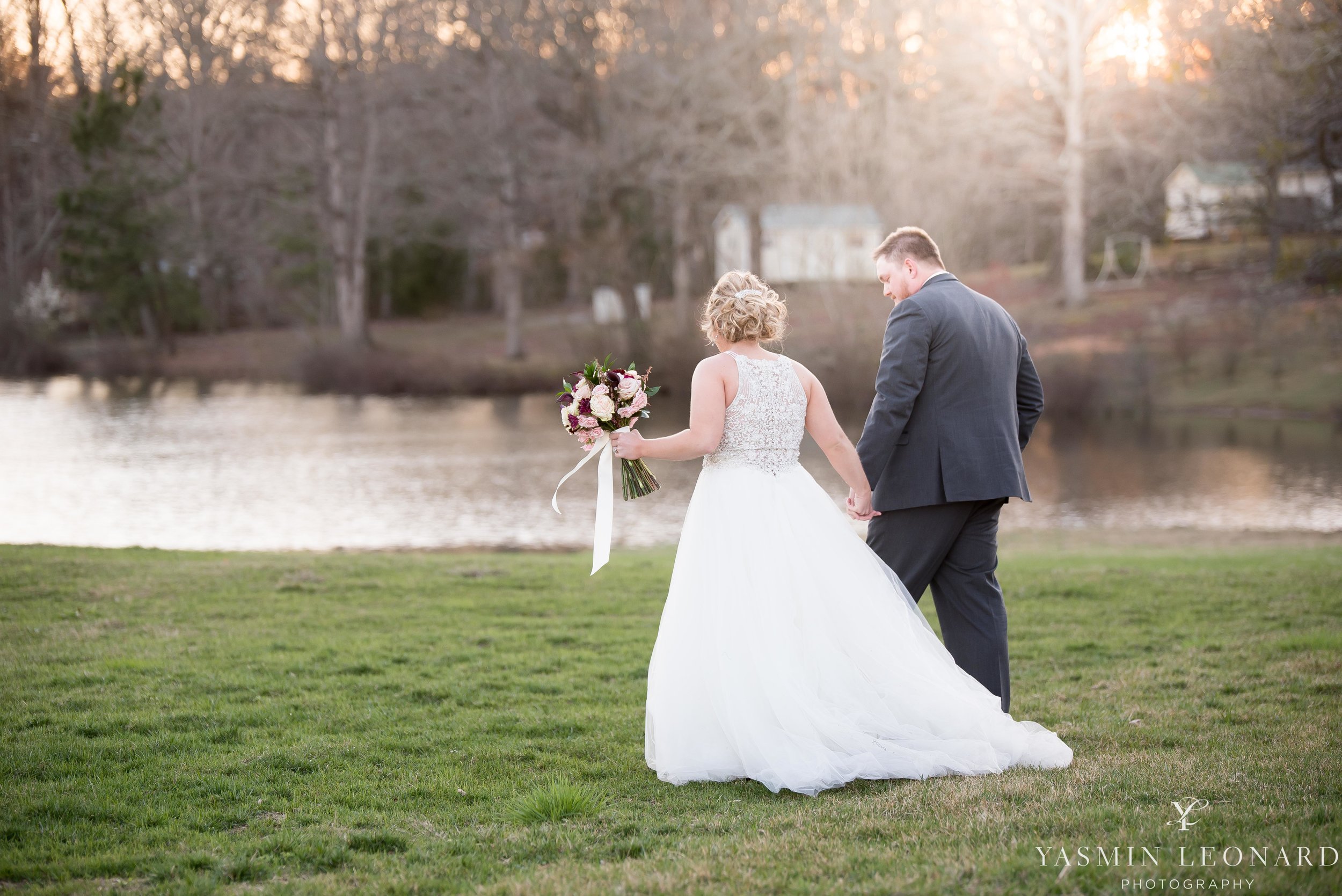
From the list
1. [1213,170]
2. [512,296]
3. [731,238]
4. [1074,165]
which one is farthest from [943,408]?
[512,296]

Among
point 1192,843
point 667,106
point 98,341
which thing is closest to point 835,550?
point 1192,843

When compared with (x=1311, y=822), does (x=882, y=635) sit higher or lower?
higher

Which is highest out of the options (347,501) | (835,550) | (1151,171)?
(1151,171)

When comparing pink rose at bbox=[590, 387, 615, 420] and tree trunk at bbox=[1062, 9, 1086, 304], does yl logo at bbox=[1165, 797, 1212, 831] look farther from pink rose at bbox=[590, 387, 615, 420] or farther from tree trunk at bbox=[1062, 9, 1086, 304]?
tree trunk at bbox=[1062, 9, 1086, 304]

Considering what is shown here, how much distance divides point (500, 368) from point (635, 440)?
1290 inches

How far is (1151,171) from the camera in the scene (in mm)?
37094

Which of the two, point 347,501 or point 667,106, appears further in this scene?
point 667,106

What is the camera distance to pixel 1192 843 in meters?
3.17

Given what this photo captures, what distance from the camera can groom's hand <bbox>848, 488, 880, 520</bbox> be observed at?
15.4 feet

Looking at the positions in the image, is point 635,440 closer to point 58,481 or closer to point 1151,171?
point 58,481

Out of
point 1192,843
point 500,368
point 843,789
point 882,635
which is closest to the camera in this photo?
point 1192,843

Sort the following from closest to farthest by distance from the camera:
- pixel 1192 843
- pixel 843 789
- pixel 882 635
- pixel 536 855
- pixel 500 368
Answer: pixel 1192 843 → pixel 536 855 → pixel 843 789 → pixel 882 635 → pixel 500 368

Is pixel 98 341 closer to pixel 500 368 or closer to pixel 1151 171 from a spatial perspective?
pixel 500 368

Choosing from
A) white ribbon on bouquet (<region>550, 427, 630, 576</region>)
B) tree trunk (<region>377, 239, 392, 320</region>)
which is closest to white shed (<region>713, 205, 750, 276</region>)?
tree trunk (<region>377, 239, 392, 320</region>)
